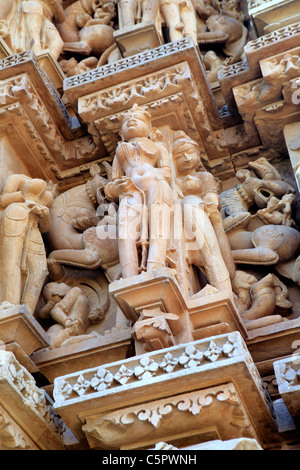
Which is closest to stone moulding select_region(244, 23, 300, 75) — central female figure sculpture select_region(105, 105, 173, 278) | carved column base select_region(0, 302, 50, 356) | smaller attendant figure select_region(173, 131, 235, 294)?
smaller attendant figure select_region(173, 131, 235, 294)

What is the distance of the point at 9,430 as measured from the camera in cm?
459

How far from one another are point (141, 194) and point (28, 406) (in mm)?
2167

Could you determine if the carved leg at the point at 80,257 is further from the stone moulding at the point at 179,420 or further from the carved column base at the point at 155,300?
the stone moulding at the point at 179,420

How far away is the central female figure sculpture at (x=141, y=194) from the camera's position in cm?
574

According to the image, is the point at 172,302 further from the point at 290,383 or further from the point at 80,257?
the point at 80,257

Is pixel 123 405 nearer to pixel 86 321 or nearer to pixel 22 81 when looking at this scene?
pixel 86 321

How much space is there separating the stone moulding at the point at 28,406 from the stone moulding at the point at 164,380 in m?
0.18

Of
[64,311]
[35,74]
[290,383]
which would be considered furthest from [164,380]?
[35,74]

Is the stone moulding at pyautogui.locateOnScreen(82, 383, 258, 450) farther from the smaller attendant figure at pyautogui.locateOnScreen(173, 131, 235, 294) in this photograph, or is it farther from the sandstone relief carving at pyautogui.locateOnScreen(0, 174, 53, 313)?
the sandstone relief carving at pyautogui.locateOnScreen(0, 174, 53, 313)

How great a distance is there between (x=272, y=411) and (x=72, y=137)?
4117 mm

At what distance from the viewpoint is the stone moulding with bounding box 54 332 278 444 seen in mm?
4504

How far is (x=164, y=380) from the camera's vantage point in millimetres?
4504

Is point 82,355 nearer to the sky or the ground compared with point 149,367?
nearer to the ground
